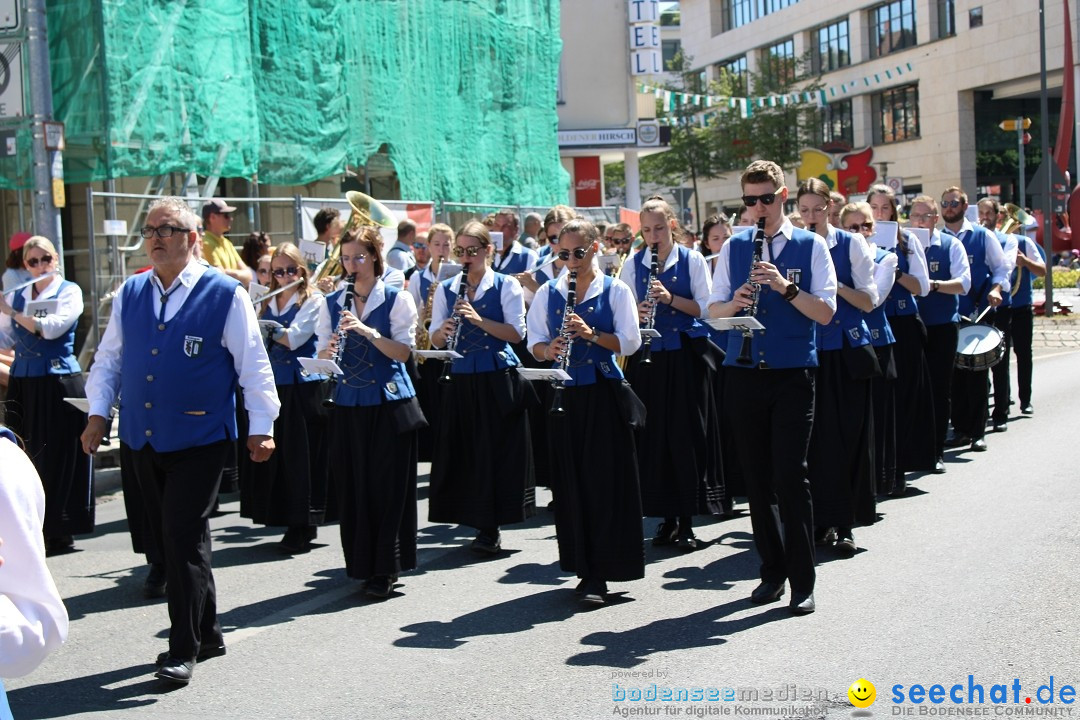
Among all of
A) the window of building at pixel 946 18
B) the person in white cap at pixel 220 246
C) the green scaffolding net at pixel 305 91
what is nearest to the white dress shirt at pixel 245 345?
the person in white cap at pixel 220 246

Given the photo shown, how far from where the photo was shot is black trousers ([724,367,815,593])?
20.8 ft

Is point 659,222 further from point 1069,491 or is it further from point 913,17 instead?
point 913,17

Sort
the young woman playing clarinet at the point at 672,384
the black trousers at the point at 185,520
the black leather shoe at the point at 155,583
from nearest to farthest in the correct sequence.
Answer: the black trousers at the point at 185,520 → the black leather shoe at the point at 155,583 → the young woman playing clarinet at the point at 672,384

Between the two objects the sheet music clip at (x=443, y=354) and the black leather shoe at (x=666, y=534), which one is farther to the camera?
the black leather shoe at (x=666, y=534)

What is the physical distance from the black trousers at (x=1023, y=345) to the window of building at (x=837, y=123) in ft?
152

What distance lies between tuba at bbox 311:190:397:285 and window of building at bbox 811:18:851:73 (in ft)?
171

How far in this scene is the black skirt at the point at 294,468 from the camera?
28.3ft

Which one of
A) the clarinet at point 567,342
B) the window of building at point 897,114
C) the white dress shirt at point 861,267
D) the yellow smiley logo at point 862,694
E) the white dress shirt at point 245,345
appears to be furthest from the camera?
the window of building at point 897,114

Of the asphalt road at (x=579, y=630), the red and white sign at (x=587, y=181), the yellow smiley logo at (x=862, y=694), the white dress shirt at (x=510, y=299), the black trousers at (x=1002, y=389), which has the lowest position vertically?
the asphalt road at (x=579, y=630)

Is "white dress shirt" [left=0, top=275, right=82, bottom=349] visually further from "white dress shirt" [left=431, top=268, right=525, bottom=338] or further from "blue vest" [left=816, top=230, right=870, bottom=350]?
"blue vest" [left=816, top=230, right=870, bottom=350]

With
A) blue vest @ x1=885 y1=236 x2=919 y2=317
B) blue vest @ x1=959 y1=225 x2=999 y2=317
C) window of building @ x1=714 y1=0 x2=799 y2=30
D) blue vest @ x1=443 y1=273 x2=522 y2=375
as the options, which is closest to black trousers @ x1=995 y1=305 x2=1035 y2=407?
blue vest @ x1=959 y1=225 x2=999 y2=317

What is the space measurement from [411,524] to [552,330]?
1313mm

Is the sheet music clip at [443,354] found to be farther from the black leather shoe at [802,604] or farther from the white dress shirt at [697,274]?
the black leather shoe at [802,604]

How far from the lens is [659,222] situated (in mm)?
8023
